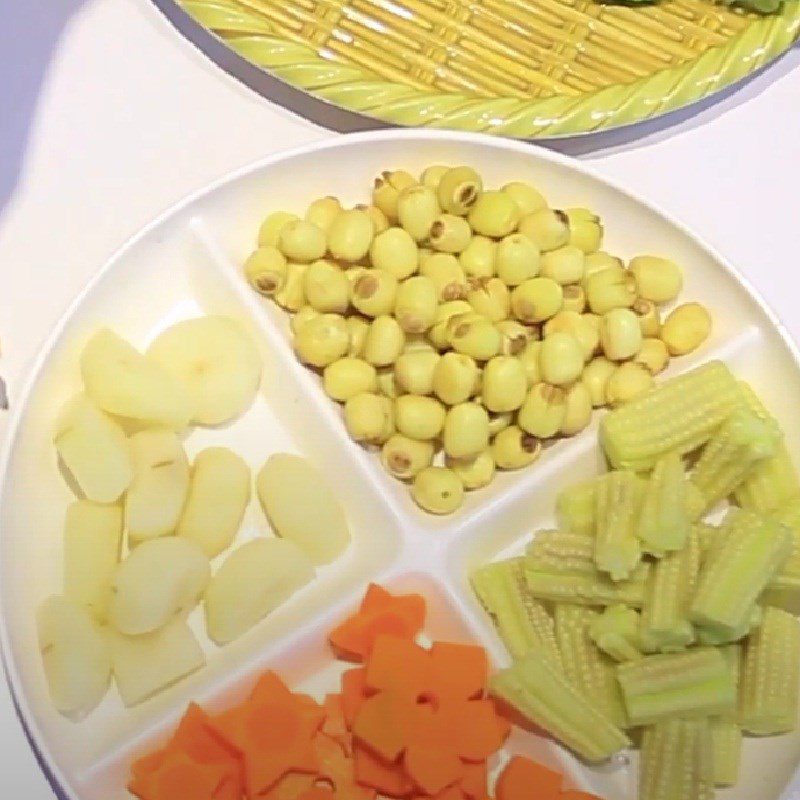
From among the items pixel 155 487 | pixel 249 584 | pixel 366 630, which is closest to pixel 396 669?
pixel 366 630

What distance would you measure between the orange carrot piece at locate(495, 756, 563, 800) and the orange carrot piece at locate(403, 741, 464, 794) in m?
0.06

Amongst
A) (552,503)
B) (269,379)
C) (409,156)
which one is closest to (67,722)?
(269,379)

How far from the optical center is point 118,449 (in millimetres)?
892

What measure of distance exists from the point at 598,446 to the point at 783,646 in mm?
226

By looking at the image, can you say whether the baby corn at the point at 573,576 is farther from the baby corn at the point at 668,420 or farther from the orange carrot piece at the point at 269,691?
the orange carrot piece at the point at 269,691

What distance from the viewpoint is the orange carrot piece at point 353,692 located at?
89 centimetres

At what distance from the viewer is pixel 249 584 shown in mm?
902

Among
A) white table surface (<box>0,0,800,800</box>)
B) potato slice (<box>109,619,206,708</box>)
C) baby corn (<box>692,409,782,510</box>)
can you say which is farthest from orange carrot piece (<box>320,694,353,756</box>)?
white table surface (<box>0,0,800,800</box>)

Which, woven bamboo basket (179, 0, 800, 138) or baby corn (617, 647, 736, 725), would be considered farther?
woven bamboo basket (179, 0, 800, 138)

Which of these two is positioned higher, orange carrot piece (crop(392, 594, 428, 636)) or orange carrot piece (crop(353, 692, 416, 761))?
orange carrot piece (crop(392, 594, 428, 636))

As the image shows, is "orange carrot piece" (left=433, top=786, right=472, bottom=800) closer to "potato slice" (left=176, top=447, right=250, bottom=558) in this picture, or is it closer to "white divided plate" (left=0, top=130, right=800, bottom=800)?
"white divided plate" (left=0, top=130, right=800, bottom=800)

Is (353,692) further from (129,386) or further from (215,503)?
(129,386)

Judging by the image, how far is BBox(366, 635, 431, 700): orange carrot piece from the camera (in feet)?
2.84

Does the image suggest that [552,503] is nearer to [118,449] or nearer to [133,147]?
[118,449]
